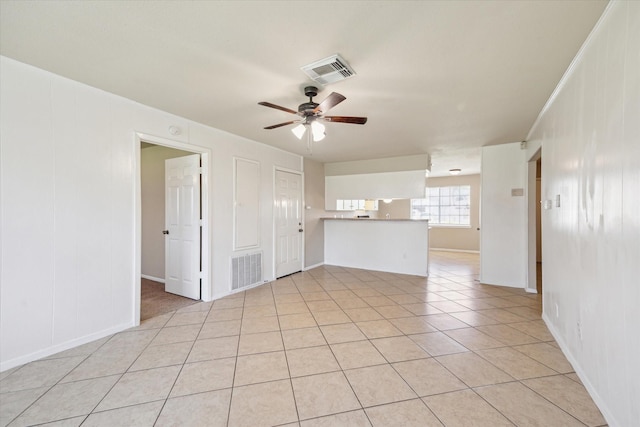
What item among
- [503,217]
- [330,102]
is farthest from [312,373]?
[503,217]

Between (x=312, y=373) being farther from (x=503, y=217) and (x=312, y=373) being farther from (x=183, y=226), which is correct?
(x=503, y=217)

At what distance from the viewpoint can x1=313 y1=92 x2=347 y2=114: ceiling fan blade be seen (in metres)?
2.10

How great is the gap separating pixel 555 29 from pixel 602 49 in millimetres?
298

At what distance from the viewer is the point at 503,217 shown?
448cm

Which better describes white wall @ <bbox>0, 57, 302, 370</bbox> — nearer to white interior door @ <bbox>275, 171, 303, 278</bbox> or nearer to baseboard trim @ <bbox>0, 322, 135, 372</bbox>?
baseboard trim @ <bbox>0, 322, 135, 372</bbox>

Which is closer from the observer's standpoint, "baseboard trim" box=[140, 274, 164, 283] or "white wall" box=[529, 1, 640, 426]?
"white wall" box=[529, 1, 640, 426]

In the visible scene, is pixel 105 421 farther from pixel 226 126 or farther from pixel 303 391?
pixel 226 126

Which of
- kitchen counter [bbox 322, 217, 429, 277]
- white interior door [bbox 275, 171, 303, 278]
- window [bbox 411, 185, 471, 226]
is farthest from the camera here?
window [bbox 411, 185, 471, 226]

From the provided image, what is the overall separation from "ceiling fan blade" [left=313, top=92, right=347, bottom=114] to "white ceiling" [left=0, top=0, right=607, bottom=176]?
25cm

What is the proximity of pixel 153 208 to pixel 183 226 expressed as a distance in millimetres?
1315

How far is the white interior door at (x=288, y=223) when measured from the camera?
16.4 feet

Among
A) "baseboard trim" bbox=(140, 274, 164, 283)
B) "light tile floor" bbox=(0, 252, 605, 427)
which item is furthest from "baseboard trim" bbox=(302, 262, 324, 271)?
"baseboard trim" bbox=(140, 274, 164, 283)

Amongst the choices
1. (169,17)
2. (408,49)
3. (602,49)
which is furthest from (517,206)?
(169,17)

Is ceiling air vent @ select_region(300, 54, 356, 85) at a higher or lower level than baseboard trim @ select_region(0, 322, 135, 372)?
higher
